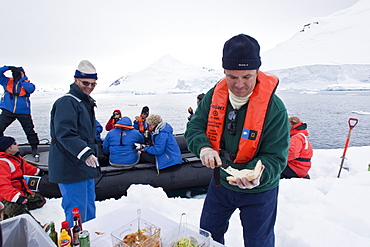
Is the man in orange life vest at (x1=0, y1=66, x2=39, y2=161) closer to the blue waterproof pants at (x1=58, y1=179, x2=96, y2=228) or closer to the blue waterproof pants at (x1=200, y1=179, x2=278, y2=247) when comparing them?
the blue waterproof pants at (x1=58, y1=179, x2=96, y2=228)

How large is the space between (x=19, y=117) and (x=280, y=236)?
426cm

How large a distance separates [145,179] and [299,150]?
2.39m

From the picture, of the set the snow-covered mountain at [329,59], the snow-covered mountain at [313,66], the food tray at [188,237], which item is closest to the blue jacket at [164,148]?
the food tray at [188,237]

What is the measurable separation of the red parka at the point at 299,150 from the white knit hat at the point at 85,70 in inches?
109

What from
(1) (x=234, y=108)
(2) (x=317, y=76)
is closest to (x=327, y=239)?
(1) (x=234, y=108)

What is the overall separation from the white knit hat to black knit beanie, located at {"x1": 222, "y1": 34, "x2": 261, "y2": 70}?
4.04 feet

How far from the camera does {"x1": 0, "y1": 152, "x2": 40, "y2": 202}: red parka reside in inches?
77.6

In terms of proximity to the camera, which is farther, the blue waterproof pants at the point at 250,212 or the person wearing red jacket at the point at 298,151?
the person wearing red jacket at the point at 298,151

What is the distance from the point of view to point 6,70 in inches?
153

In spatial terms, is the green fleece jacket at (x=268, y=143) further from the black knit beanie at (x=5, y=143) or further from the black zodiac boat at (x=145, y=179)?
the black zodiac boat at (x=145, y=179)

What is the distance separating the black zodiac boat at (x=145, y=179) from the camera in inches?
147

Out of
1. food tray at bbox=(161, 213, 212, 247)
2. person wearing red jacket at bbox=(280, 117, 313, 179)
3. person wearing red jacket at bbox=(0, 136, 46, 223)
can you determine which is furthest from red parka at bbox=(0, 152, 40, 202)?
person wearing red jacket at bbox=(280, 117, 313, 179)

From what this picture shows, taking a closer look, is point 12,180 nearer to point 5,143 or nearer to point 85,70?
point 5,143

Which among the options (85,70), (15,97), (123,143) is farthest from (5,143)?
(15,97)
